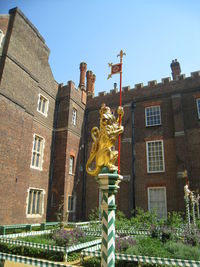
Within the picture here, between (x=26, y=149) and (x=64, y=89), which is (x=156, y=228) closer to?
(x=26, y=149)

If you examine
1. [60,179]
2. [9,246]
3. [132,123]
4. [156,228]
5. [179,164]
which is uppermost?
[132,123]

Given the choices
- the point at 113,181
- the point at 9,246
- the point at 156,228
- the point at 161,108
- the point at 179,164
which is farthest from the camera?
the point at 161,108

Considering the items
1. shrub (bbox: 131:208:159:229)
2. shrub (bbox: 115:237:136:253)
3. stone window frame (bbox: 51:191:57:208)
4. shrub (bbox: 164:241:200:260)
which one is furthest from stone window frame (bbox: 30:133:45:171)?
shrub (bbox: 164:241:200:260)

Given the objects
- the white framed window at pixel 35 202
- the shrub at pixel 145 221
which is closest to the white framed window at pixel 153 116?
the shrub at pixel 145 221

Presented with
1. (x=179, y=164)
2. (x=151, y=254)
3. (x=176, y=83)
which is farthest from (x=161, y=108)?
(x=151, y=254)

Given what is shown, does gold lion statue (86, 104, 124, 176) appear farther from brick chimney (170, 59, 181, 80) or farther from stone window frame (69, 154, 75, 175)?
brick chimney (170, 59, 181, 80)

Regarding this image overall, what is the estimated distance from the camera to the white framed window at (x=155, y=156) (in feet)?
62.5

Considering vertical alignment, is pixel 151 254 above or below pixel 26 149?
below

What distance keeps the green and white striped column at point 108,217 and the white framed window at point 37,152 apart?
1370 cm

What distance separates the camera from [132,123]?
21.1m

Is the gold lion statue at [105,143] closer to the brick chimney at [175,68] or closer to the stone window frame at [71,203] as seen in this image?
the stone window frame at [71,203]

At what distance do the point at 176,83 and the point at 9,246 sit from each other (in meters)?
17.9

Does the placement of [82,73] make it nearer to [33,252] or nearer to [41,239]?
[41,239]

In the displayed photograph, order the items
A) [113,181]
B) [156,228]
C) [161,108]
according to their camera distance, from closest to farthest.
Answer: [113,181], [156,228], [161,108]
